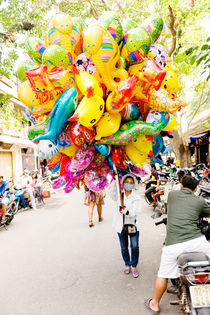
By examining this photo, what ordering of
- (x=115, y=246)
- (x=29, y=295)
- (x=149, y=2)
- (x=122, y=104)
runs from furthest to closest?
(x=149, y=2) < (x=115, y=246) < (x=29, y=295) < (x=122, y=104)

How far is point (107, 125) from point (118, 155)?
44 cm

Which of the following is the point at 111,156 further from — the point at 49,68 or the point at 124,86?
the point at 49,68

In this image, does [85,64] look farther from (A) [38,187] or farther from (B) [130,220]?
(A) [38,187]

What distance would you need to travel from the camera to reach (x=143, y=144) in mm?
2695

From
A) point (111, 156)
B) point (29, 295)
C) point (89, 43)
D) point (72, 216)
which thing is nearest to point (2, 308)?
point (29, 295)

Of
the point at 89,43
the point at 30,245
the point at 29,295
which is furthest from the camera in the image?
the point at 30,245

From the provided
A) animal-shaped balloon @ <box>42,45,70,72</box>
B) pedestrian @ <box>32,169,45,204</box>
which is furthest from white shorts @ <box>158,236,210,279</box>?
pedestrian @ <box>32,169,45,204</box>

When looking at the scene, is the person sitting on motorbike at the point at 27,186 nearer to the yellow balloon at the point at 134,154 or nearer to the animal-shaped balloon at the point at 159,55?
the yellow balloon at the point at 134,154

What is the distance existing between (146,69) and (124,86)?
29cm

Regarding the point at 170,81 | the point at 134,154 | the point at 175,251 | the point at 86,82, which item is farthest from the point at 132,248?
the point at 86,82

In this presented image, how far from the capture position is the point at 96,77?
2504 mm

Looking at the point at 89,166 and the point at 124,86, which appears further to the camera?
the point at 89,166

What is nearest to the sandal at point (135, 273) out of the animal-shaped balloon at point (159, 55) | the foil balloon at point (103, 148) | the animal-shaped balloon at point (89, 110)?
the foil balloon at point (103, 148)

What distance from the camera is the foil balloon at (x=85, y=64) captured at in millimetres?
2471
